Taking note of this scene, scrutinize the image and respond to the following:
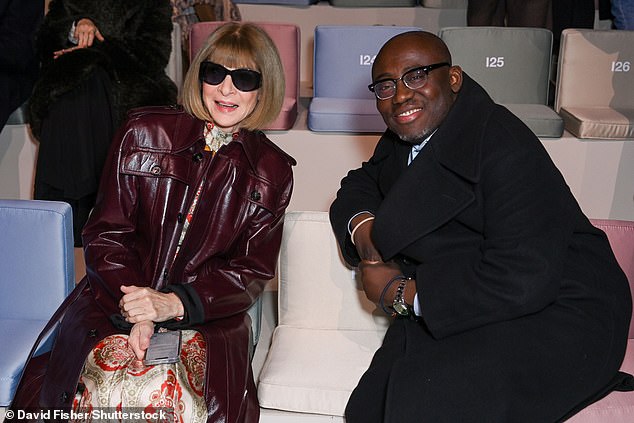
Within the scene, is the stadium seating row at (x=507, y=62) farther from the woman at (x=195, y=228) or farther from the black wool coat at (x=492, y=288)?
the black wool coat at (x=492, y=288)

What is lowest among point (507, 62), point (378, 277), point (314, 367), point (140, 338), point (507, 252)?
point (314, 367)

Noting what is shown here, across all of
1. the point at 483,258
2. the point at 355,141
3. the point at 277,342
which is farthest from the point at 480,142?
the point at 355,141

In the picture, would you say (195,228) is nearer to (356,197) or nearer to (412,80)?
(356,197)

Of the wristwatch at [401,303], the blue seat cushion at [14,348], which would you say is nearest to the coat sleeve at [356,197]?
the wristwatch at [401,303]

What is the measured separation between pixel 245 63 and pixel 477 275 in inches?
35.9

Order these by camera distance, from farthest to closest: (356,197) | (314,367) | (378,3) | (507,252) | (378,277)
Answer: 1. (378,3)
2. (356,197)
3. (314,367)
4. (378,277)
5. (507,252)

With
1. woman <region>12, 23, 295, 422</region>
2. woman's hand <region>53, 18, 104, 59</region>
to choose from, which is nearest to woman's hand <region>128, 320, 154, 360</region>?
woman <region>12, 23, 295, 422</region>

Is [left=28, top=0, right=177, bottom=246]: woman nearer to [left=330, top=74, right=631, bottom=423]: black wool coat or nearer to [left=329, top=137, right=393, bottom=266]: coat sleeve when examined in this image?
[left=329, top=137, right=393, bottom=266]: coat sleeve

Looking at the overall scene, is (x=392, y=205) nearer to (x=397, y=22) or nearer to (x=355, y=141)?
(x=355, y=141)

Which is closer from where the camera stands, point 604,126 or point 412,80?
point 412,80

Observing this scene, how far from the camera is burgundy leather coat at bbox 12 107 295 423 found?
2.28 m

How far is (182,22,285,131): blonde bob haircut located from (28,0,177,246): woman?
1.40 meters

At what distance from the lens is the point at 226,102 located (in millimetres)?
2406

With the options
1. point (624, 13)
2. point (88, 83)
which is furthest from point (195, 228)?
point (624, 13)
